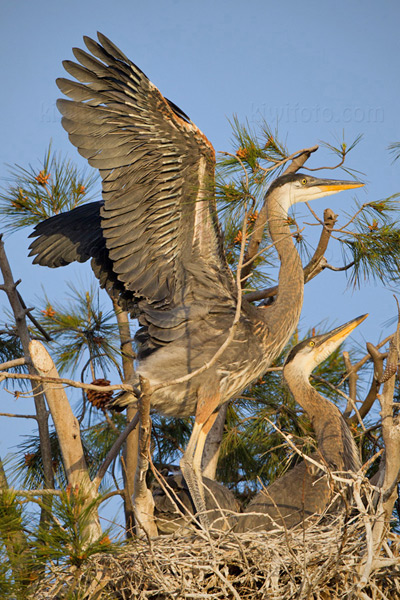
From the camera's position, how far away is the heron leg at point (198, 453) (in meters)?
3.82

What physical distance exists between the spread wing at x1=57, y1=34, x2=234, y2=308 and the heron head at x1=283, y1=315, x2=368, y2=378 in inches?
22.7

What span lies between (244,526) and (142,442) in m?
1.10

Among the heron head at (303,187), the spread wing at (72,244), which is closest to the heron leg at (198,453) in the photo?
the spread wing at (72,244)

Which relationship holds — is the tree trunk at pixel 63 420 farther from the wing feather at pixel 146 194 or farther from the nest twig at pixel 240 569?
the wing feather at pixel 146 194

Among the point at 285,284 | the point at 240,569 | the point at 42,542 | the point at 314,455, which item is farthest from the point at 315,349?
the point at 42,542

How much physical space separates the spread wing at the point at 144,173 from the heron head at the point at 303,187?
2.47 ft

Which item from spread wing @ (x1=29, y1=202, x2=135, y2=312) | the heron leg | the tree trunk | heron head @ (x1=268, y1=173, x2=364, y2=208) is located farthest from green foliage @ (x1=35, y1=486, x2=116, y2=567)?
heron head @ (x1=268, y1=173, x2=364, y2=208)

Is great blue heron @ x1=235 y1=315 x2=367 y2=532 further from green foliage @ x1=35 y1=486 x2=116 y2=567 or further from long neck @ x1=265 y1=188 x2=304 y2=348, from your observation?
green foliage @ x1=35 y1=486 x2=116 y2=567

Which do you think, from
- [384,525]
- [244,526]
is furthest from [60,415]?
[384,525]

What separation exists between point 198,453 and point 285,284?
3.78ft

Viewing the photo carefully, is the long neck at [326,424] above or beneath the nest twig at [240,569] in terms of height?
above

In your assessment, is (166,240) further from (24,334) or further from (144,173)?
(24,334)

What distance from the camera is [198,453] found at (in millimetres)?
3992

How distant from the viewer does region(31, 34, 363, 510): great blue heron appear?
145 inches
